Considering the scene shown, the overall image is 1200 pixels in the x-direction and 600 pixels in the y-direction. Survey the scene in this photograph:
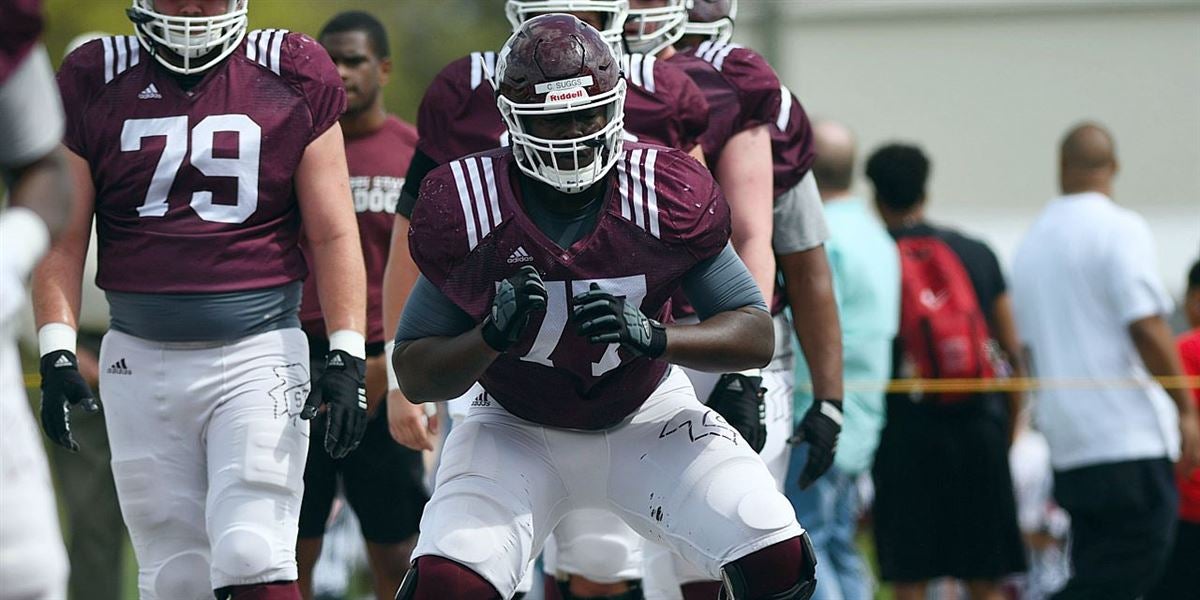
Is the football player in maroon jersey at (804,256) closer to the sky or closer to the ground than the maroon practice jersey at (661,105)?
closer to the ground

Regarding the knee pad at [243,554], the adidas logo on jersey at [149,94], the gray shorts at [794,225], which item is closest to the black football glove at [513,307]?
the knee pad at [243,554]

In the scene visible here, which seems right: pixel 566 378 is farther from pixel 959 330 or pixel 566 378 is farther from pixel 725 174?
pixel 959 330

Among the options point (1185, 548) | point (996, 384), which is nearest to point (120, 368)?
point (996, 384)

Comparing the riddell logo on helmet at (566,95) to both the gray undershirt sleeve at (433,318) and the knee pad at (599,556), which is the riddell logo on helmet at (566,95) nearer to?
the gray undershirt sleeve at (433,318)

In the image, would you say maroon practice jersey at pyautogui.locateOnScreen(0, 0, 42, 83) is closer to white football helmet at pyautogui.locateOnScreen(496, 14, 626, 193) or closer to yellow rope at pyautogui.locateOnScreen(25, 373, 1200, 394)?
white football helmet at pyautogui.locateOnScreen(496, 14, 626, 193)

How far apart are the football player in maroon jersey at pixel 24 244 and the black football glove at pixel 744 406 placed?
169 cm

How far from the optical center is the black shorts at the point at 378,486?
5.02m

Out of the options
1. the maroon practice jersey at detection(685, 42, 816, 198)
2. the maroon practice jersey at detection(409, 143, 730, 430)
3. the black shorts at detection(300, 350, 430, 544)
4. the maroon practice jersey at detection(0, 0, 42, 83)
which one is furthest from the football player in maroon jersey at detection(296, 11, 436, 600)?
the maroon practice jersey at detection(0, 0, 42, 83)

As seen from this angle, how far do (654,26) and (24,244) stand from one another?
84.9 inches

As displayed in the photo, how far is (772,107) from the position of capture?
4379mm

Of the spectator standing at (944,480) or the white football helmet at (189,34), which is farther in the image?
the spectator standing at (944,480)

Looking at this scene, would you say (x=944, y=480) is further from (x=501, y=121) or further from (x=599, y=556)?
(x=501, y=121)

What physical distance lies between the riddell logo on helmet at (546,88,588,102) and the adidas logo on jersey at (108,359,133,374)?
120 cm

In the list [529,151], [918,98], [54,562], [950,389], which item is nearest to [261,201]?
[529,151]
